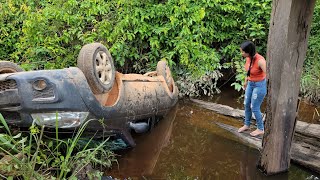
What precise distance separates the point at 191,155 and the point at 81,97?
72.1 inches

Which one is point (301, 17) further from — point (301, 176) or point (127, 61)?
point (127, 61)

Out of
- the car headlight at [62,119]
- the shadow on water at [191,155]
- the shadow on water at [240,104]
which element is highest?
Result: the car headlight at [62,119]

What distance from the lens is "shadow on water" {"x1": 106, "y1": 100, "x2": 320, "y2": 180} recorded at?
4.54 meters

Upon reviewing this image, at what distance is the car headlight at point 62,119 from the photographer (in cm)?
406

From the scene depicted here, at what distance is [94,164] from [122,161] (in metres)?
0.58

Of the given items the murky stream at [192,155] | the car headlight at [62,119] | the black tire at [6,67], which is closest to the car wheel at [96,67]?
the car headlight at [62,119]

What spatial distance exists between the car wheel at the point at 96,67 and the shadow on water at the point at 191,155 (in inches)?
41.6

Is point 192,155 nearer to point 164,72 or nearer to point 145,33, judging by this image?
point 164,72

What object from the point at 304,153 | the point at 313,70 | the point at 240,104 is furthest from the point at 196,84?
the point at 304,153

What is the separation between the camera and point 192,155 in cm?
512

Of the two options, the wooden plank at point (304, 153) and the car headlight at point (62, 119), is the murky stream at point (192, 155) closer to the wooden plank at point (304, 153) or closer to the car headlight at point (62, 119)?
the wooden plank at point (304, 153)

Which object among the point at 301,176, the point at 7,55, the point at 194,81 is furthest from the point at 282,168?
the point at 7,55

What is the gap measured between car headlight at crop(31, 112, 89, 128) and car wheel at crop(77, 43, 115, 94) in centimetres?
41

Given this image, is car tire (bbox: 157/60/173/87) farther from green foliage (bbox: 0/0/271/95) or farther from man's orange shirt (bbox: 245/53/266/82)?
man's orange shirt (bbox: 245/53/266/82)
